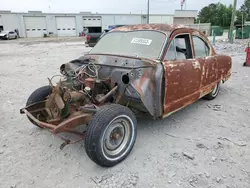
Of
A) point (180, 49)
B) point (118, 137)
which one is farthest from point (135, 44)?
point (118, 137)

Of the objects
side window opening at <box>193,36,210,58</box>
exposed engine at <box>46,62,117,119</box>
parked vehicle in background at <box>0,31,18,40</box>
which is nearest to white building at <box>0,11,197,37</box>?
parked vehicle in background at <box>0,31,18,40</box>

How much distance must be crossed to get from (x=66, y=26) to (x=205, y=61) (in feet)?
145

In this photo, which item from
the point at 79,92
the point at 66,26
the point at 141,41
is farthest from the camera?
the point at 66,26

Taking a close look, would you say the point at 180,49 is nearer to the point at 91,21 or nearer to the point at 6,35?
the point at 6,35

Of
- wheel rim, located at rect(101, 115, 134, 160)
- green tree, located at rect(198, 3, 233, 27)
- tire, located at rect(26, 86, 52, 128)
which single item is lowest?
wheel rim, located at rect(101, 115, 134, 160)

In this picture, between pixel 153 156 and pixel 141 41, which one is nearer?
pixel 153 156

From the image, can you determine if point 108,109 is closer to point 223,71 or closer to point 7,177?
point 7,177

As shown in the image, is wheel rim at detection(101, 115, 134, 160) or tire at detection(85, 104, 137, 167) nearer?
tire at detection(85, 104, 137, 167)

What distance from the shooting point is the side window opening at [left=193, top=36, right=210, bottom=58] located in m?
4.31

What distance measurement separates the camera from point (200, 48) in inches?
178

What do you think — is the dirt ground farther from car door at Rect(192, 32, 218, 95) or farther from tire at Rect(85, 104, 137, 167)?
car door at Rect(192, 32, 218, 95)

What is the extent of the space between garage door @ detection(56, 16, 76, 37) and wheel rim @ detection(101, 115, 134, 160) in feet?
148

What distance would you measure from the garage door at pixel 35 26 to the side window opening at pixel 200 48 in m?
43.7

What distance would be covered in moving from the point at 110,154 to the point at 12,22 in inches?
1790
